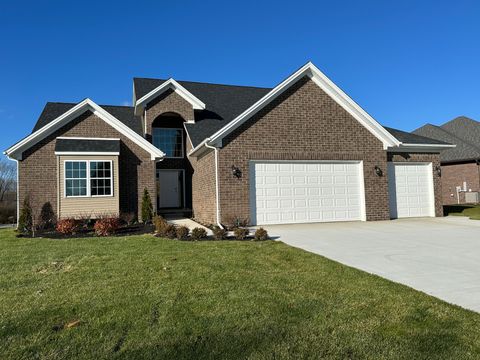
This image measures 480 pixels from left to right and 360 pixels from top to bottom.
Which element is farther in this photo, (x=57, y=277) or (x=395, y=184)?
(x=395, y=184)

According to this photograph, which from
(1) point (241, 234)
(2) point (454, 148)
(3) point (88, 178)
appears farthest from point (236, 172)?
(2) point (454, 148)

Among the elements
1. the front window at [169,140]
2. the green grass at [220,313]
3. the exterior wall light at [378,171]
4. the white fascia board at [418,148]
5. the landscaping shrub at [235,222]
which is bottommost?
the green grass at [220,313]

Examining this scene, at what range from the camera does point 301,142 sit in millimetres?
14234

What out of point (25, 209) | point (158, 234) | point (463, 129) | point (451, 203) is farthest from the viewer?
point (463, 129)

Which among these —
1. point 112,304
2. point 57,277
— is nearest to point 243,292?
point 112,304

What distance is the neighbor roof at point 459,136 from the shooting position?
27.2 meters

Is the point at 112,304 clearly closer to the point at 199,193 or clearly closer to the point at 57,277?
the point at 57,277

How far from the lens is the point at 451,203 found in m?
27.7

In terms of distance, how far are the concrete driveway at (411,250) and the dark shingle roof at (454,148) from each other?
15.5m

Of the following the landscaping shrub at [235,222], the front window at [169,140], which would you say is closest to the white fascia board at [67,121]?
the front window at [169,140]

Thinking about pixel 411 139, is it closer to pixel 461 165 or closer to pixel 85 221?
pixel 461 165

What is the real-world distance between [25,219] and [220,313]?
38.5 feet

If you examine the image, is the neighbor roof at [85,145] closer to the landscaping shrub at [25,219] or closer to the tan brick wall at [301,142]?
the landscaping shrub at [25,219]

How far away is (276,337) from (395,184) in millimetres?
13831
